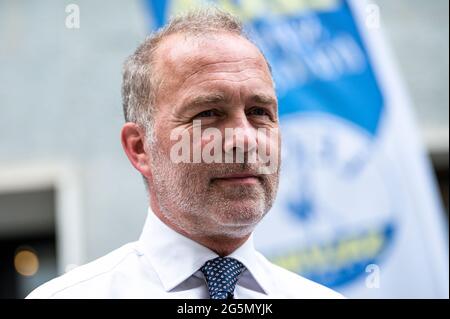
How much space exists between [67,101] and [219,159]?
3.91m

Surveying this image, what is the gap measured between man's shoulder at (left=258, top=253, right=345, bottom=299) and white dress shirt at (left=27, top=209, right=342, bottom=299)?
1.5 inches

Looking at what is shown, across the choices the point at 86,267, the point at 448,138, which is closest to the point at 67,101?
the point at 448,138

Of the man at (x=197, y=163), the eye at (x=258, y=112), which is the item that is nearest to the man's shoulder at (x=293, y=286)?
the man at (x=197, y=163)

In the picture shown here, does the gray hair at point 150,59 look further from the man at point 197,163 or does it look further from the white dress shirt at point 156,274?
the white dress shirt at point 156,274

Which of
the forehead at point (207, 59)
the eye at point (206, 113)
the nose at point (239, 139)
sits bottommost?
the nose at point (239, 139)

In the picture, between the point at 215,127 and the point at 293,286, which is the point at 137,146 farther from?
the point at 293,286

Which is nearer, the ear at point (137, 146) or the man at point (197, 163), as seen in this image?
the man at point (197, 163)

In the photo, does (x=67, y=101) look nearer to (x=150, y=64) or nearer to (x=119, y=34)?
(x=119, y=34)

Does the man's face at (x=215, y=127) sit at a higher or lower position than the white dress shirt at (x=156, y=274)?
higher

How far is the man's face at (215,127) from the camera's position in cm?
148

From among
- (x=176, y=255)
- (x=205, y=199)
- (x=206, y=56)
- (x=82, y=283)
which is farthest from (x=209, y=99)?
(x=82, y=283)

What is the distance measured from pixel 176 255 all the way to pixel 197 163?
0.26 metres

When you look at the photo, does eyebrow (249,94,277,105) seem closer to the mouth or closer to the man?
the man

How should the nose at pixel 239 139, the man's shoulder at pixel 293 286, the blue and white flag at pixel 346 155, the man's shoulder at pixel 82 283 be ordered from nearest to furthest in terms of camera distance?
the nose at pixel 239 139 → the man's shoulder at pixel 82 283 → the man's shoulder at pixel 293 286 → the blue and white flag at pixel 346 155
